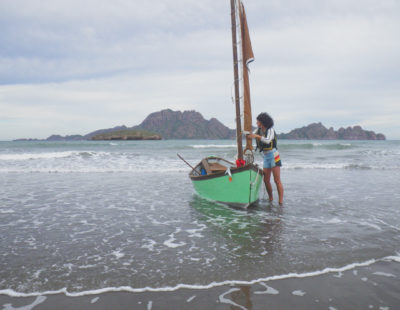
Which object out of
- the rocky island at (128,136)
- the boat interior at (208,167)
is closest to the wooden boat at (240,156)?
the boat interior at (208,167)

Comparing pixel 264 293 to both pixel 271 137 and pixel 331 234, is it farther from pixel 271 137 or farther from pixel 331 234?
pixel 271 137

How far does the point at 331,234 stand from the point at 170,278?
145 inches

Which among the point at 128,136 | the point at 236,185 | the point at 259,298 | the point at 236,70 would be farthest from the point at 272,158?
the point at 128,136

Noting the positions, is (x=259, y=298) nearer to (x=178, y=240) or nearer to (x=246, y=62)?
(x=178, y=240)

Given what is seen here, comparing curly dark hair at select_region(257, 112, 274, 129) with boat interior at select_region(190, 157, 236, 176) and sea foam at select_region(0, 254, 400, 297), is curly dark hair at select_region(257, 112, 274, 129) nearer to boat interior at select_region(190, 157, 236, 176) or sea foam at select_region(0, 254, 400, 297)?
boat interior at select_region(190, 157, 236, 176)

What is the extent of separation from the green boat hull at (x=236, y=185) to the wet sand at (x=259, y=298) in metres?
4.30

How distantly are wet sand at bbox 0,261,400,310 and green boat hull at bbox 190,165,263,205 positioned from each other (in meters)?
4.30

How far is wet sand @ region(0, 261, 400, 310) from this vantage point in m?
3.51

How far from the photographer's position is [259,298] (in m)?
3.67

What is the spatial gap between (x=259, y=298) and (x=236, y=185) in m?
5.00

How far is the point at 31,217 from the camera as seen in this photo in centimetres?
766

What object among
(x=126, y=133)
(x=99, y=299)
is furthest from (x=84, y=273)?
(x=126, y=133)

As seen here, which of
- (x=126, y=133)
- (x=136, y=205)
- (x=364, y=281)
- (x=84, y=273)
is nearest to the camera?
(x=364, y=281)

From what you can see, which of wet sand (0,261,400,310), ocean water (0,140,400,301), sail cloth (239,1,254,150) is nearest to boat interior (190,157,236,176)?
ocean water (0,140,400,301)
